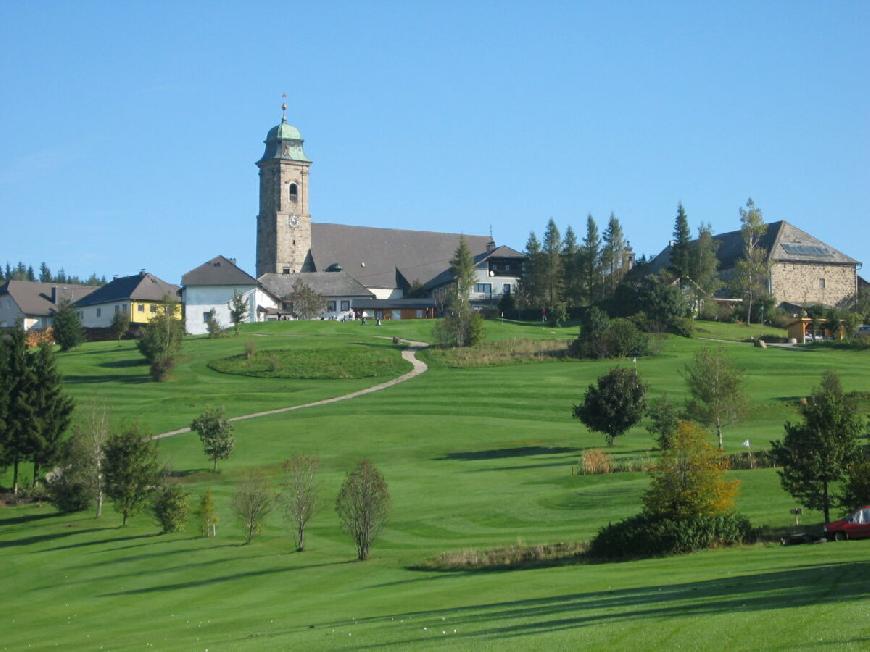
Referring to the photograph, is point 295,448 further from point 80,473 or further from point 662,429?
point 662,429

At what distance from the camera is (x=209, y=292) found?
10512 centimetres

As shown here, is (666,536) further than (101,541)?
No

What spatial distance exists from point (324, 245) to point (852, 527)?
4178 inches

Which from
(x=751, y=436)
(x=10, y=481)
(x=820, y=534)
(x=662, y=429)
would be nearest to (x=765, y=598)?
(x=820, y=534)

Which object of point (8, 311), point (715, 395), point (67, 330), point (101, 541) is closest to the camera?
point (101, 541)

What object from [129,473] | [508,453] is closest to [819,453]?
[508,453]

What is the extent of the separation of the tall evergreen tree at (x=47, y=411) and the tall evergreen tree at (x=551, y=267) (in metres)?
61.9

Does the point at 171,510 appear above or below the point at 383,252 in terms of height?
below

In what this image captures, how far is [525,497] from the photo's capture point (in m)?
40.7

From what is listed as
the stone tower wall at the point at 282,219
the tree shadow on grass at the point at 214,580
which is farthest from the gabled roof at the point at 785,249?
the tree shadow on grass at the point at 214,580

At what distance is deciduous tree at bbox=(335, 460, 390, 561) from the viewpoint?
33188mm

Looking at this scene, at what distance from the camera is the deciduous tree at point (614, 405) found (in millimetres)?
52531

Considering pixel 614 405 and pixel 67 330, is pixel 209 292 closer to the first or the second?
pixel 67 330

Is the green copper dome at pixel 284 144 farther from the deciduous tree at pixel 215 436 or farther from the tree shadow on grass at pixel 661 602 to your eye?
the tree shadow on grass at pixel 661 602
